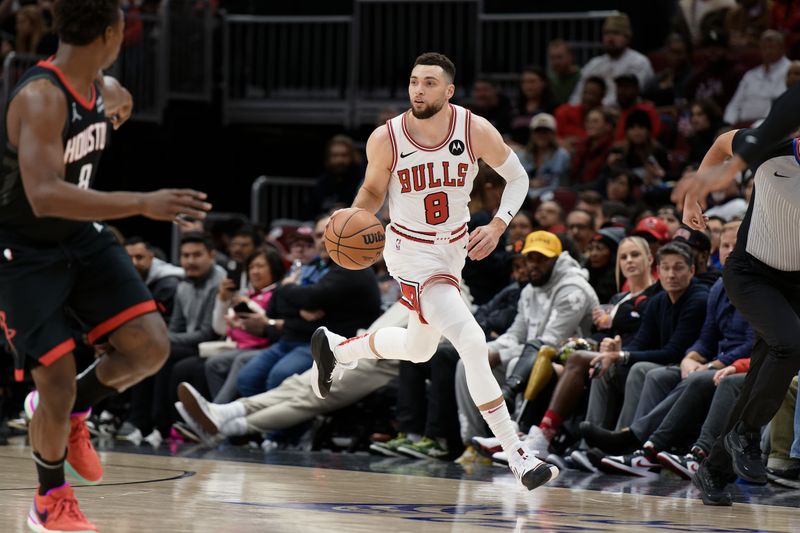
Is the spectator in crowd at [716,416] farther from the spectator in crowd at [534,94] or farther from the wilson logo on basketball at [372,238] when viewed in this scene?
the spectator in crowd at [534,94]

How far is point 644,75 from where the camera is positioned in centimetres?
1396

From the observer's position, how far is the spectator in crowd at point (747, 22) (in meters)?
13.5

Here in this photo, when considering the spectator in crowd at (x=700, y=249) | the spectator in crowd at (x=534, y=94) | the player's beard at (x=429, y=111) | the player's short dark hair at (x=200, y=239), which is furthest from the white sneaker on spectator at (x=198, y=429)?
the spectator in crowd at (x=534, y=94)

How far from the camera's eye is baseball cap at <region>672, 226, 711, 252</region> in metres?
8.70

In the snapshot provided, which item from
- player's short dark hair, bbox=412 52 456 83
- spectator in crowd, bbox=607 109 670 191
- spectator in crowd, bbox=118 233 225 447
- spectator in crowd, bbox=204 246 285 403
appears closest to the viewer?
player's short dark hair, bbox=412 52 456 83

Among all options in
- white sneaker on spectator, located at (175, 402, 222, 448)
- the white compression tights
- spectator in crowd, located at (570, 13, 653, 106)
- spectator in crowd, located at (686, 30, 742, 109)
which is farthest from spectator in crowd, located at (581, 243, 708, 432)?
spectator in crowd, located at (570, 13, 653, 106)

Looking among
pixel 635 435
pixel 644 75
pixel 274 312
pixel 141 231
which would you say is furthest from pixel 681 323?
pixel 141 231

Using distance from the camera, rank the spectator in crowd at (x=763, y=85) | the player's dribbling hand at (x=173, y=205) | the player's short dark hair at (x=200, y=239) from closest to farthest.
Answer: the player's dribbling hand at (x=173, y=205) < the player's short dark hair at (x=200, y=239) < the spectator in crowd at (x=763, y=85)

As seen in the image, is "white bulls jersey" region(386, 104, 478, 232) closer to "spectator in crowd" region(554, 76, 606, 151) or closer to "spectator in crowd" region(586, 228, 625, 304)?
"spectator in crowd" region(586, 228, 625, 304)

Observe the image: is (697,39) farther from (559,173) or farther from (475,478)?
(475,478)

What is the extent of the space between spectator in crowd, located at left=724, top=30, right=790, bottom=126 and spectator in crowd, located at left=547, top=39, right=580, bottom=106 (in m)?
2.24

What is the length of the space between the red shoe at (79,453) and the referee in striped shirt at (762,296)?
2.92m

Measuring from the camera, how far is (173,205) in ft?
14.8

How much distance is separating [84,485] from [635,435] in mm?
3455
